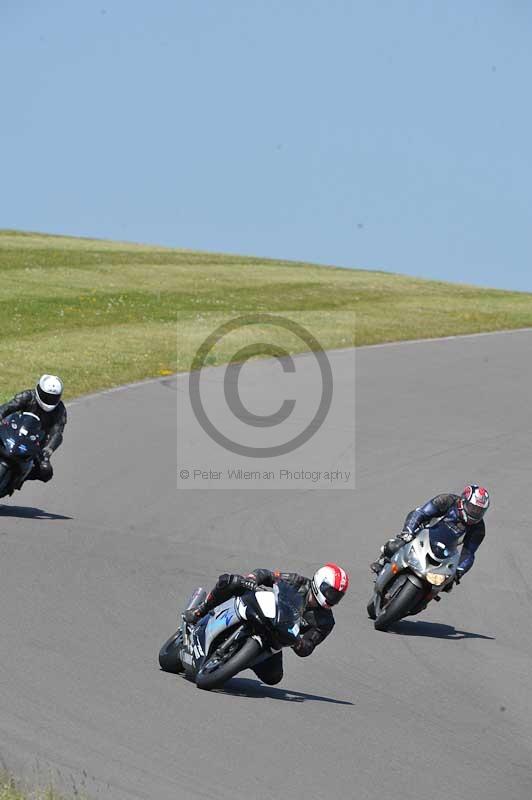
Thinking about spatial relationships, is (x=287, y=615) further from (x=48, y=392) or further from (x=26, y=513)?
(x=26, y=513)

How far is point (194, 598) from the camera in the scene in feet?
33.9

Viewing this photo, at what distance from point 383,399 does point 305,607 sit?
17.5m

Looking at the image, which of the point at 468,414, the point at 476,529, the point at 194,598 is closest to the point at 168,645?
the point at 194,598

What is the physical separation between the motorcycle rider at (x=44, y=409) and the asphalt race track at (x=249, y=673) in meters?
0.64

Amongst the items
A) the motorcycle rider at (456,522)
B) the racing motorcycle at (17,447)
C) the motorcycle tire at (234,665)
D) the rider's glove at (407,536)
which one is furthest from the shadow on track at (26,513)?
the motorcycle tire at (234,665)

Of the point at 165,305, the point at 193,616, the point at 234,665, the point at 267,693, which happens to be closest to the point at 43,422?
the point at 193,616

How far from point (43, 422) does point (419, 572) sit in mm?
5295

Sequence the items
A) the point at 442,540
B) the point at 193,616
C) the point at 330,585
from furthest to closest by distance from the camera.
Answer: the point at 442,540, the point at 193,616, the point at 330,585

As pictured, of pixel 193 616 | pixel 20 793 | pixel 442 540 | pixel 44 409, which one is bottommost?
pixel 20 793

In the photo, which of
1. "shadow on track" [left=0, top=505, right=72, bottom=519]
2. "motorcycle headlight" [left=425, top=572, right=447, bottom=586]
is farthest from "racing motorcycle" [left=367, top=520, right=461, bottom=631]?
"shadow on track" [left=0, top=505, right=72, bottom=519]

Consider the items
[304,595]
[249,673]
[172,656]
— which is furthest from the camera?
[249,673]

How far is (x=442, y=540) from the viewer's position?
44.0 feet

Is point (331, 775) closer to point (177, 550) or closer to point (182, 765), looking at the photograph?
point (182, 765)

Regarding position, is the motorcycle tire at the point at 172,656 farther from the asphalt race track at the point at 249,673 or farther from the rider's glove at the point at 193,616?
the rider's glove at the point at 193,616
